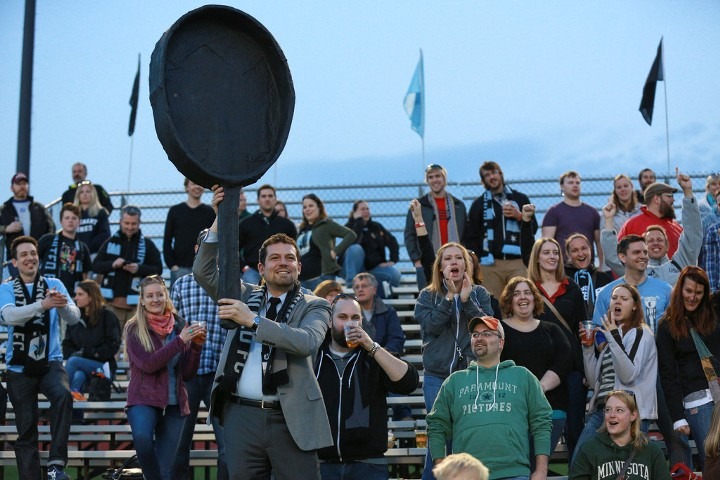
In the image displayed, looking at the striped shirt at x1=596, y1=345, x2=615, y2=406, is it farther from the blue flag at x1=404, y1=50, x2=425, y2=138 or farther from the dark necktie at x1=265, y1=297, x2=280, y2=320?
the blue flag at x1=404, y1=50, x2=425, y2=138

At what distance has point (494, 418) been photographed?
7.09 meters

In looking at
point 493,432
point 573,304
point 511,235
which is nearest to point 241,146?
point 493,432

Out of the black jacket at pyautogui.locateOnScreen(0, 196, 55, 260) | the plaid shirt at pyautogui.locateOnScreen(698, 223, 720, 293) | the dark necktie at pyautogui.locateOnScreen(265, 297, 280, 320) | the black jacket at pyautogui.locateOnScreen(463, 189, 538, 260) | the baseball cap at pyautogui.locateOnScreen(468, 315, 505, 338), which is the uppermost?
the black jacket at pyautogui.locateOnScreen(0, 196, 55, 260)

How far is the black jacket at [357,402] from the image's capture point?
7.55 meters

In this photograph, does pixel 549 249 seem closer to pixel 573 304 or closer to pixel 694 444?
pixel 573 304

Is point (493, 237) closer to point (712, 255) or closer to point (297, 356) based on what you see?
point (712, 255)

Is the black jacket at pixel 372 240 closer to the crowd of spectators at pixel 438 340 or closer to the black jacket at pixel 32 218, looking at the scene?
the crowd of spectators at pixel 438 340

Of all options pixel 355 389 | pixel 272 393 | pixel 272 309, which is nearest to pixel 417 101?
pixel 355 389

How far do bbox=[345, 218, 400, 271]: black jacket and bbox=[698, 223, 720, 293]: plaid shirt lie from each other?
172 inches

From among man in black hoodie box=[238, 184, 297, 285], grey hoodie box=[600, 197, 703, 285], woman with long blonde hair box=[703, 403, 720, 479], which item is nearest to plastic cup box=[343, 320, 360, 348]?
woman with long blonde hair box=[703, 403, 720, 479]

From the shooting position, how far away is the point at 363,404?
7707 millimetres

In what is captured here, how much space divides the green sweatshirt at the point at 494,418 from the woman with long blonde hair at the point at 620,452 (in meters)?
0.75

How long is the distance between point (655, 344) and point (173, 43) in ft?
16.9

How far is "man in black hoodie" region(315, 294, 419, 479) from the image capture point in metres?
7.54
